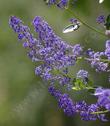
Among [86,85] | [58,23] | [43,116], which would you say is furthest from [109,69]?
[43,116]

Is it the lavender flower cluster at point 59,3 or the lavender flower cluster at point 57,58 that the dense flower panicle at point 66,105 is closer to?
the lavender flower cluster at point 57,58

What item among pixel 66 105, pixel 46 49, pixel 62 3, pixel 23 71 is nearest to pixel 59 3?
pixel 62 3

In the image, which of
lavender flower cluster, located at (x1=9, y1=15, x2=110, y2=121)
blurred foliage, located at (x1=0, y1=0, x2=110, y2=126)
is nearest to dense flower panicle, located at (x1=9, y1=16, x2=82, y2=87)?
lavender flower cluster, located at (x1=9, y1=15, x2=110, y2=121)

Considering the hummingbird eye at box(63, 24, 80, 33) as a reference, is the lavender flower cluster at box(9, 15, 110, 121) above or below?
below

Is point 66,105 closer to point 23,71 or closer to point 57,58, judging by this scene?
point 57,58

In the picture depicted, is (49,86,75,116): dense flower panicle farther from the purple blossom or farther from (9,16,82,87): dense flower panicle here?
the purple blossom

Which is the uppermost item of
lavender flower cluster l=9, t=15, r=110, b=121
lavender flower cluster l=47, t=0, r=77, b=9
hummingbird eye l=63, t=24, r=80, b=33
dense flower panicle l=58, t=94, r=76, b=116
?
lavender flower cluster l=47, t=0, r=77, b=9

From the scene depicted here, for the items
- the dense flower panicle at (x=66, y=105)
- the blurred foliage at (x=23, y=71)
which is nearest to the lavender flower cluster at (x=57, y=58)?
the dense flower panicle at (x=66, y=105)

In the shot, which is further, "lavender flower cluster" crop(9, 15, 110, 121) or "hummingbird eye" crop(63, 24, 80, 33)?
"hummingbird eye" crop(63, 24, 80, 33)

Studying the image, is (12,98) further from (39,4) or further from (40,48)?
(40,48)
